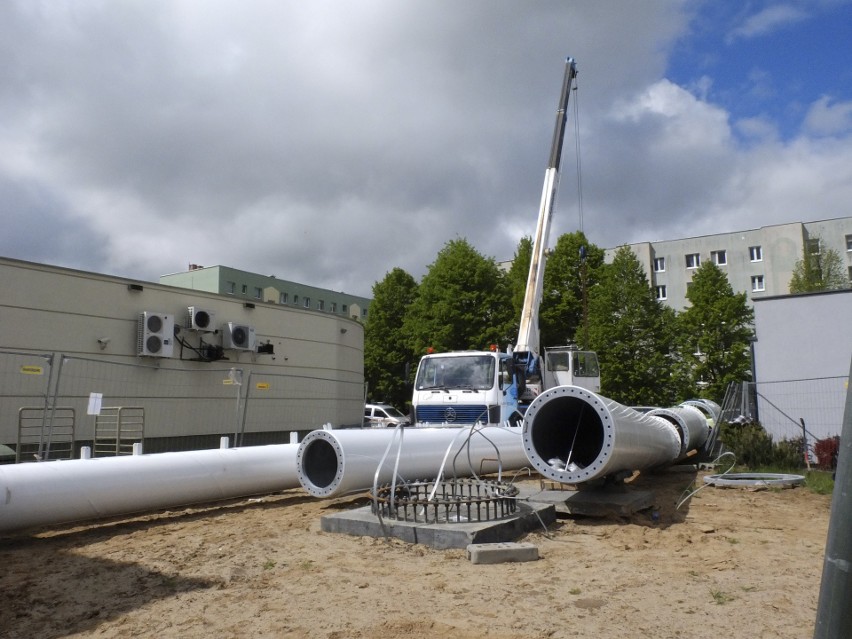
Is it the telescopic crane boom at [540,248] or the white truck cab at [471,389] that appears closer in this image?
the white truck cab at [471,389]

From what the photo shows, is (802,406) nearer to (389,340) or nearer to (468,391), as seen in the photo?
(468,391)

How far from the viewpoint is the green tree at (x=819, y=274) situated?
3653 centimetres

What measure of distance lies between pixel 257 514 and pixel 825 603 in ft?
24.1

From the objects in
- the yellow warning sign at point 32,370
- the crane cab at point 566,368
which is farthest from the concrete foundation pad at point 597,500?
the yellow warning sign at point 32,370

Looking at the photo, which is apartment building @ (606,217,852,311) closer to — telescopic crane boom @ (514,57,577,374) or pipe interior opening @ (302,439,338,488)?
telescopic crane boom @ (514,57,577,374)

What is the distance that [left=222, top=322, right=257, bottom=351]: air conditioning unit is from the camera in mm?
15609

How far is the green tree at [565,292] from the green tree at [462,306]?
210 centimetres

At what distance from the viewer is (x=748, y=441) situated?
12.7 metres

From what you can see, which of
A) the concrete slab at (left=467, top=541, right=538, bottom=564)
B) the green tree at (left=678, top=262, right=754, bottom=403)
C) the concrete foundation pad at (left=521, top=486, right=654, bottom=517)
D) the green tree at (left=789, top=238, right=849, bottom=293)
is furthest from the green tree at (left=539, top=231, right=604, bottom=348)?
the concrete slab at (left=467, top=541, right=538, bottom=564)

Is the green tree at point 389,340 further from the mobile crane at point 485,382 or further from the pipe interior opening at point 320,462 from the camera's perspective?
the pipe interior opening at point 320,462

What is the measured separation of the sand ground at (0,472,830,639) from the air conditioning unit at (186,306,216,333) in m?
7.37

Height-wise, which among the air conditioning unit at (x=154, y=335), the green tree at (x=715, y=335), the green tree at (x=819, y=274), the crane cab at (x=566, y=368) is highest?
the green tree at (x=819, y=274)

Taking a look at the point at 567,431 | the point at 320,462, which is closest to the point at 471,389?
the point at 567,431

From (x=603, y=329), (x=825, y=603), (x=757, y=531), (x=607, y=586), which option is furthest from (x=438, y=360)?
(x=603, y=329)
